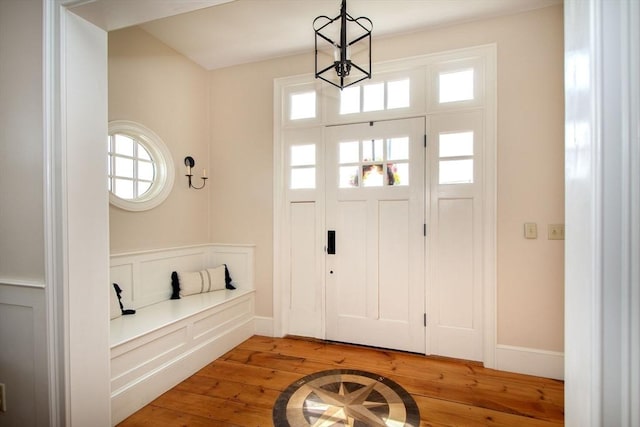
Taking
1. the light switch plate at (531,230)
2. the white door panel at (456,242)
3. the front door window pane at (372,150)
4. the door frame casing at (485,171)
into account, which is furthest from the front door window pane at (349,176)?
the light switch plate at (531,230)

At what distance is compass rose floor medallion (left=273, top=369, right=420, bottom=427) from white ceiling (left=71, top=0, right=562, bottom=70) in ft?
9.09

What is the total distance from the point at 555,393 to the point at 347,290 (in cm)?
176

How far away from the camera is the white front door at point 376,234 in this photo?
2885 mm

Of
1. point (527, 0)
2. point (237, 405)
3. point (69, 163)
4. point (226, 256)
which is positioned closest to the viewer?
point (69, 163)

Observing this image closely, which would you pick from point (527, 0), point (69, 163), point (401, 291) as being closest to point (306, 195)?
point (401, 291)

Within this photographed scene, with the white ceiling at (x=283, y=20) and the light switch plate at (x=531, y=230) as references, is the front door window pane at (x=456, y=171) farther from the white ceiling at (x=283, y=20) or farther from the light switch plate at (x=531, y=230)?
the white ceiling at (x=283, y=20)

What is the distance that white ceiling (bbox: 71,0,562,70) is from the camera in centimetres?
249

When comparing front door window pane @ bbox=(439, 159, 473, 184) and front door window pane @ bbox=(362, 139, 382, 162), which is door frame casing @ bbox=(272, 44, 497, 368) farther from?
front door window pane @ bbox=(362, 139, 382, 162)

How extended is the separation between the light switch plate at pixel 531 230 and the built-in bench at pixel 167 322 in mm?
2622

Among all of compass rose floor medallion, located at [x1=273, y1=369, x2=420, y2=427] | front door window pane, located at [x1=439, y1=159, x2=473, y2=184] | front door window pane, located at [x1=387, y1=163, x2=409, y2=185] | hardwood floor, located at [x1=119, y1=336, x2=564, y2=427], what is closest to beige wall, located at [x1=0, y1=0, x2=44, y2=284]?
hardwood floor, located at [x1=119, y1=336, x2=564, y2=427]

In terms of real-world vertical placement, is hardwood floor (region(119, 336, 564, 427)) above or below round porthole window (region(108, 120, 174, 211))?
below

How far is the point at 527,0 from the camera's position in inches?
96.0

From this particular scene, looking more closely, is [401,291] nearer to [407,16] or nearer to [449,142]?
[449,142]

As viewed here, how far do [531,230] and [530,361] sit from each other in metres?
1.07
